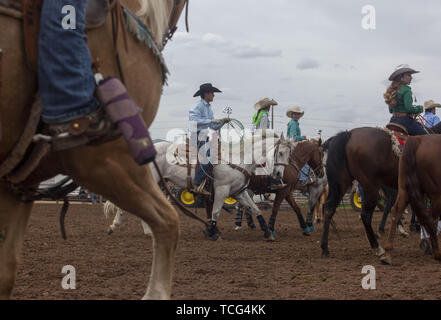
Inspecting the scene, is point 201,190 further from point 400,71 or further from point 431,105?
point 431,105

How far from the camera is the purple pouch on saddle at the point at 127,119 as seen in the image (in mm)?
2387

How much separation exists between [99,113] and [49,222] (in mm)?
11452

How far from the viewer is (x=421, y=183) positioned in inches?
269

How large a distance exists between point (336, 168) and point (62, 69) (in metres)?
6.21

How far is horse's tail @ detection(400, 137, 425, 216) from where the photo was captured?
22.2 ft

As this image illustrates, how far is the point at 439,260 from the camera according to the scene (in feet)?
22.0

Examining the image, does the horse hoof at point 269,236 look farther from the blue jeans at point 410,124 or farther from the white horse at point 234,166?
the blue jeans at point 410,124

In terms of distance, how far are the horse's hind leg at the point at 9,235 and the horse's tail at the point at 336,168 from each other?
5.76m

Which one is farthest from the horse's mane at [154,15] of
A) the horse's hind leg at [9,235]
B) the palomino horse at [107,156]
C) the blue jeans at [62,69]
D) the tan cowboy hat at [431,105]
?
the tan cowboy hat at [431,105]

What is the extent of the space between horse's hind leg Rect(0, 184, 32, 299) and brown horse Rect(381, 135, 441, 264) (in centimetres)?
507

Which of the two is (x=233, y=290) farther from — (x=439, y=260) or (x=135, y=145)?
(x=439, y=260)

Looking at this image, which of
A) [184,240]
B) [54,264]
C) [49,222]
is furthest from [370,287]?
[49,222]

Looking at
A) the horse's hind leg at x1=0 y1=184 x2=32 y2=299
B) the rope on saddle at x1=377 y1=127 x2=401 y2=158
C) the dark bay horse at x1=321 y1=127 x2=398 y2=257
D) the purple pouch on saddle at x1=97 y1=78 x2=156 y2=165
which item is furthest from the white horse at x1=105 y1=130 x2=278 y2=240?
the purple pouch on saddle at x1=97 y1=78 x2=156 y2=165

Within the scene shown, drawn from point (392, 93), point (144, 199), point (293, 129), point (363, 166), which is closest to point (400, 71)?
point (392, 93)
